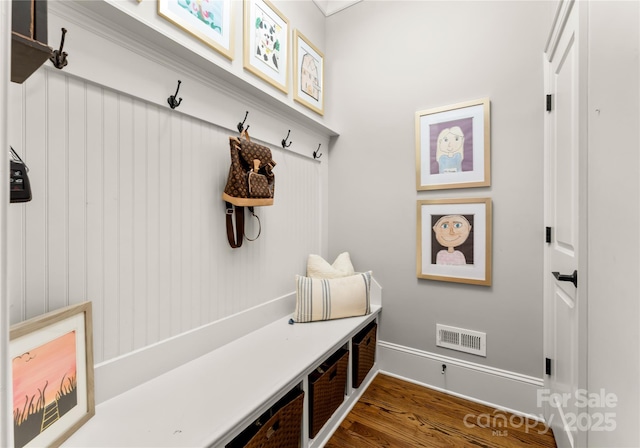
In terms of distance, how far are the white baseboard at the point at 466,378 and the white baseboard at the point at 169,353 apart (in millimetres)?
1043

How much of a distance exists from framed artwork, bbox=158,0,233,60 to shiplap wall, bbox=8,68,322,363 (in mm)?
388

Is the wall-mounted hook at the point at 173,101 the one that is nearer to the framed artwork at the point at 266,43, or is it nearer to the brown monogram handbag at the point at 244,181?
the brown monogram handbag at the point at 244,181

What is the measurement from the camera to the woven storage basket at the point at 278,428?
1086 millimetres

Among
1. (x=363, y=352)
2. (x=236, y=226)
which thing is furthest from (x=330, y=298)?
(x=236, y=226)

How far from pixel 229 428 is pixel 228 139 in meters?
1.29

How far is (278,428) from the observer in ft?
3.86

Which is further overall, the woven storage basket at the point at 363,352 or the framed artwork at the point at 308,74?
the framed artwork at the point at 308,74

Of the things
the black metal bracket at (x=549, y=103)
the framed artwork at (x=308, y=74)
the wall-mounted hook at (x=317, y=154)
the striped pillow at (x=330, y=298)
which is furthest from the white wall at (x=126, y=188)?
the black metal bracket at (x=549, y=103)

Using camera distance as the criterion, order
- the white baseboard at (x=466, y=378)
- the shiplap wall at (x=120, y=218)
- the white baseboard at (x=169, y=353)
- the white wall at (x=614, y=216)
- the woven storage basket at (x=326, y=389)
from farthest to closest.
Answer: the white baseboard at (x=466, y=378), the woven storage basket at (x=326, y=389), the white baseboard at (x=169, y=353), the shiplap wall at (x=120, y=218), the white wall at (x=614, y=216)

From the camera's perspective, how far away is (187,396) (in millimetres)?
1087

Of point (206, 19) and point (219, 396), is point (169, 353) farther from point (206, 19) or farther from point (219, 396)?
point (206, 19)

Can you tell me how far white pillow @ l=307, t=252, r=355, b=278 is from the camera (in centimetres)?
212

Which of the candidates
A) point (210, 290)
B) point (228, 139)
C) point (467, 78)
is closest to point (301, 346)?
point (210, 290)

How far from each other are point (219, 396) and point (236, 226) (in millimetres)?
791
